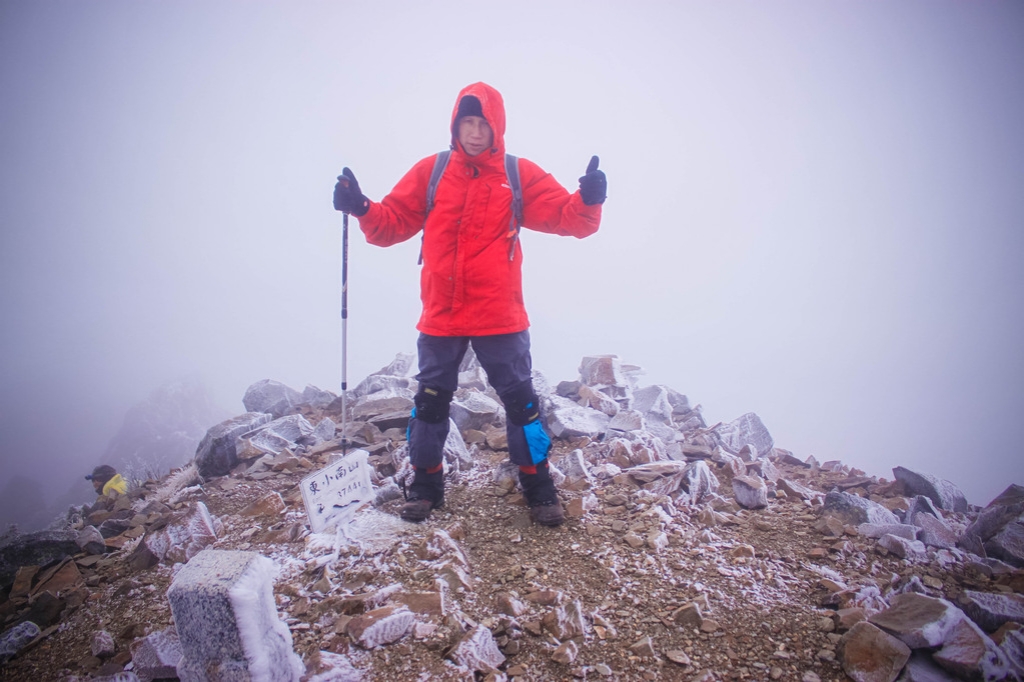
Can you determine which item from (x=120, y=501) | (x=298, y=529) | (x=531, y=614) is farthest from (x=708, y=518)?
(x=120, y=501)

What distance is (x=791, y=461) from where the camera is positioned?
5.33m

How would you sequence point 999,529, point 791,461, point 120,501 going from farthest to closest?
→ point 791,461, point 120,501, point 999,529

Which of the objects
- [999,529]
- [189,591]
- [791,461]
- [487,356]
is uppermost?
[487,356]

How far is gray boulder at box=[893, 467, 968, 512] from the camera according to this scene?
12.4 ft

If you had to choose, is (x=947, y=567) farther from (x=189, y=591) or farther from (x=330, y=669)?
(x=189, y=591)

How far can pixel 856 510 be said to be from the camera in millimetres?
3215

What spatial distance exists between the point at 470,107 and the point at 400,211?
97 cm

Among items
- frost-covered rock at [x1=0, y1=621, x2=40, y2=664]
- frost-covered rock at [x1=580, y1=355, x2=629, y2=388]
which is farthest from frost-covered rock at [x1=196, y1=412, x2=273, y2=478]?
frost-covered rock at [x1=580, y1=355, x2=629, y2=388]

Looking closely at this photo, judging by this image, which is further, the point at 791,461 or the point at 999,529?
the point at 791,461

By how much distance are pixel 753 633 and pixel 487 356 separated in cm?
233

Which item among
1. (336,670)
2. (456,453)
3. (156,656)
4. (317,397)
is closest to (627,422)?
(456,453)

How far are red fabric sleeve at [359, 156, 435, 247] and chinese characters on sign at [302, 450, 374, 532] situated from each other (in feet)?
5.99

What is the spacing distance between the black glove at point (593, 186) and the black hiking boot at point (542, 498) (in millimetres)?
2104

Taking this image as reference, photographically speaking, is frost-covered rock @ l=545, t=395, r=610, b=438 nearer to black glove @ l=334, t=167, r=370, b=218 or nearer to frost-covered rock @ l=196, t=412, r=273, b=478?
black glove @ l=334, t=167, r=370, b=218
